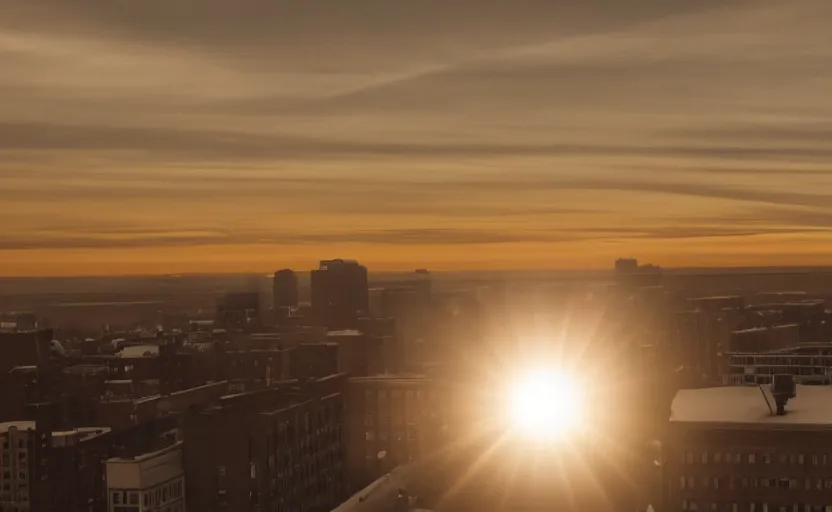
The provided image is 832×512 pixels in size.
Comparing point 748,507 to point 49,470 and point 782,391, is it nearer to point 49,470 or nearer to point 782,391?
point 782,391

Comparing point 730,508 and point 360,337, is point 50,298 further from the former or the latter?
point 730,508

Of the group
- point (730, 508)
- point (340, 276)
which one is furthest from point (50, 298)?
point (730, 508)

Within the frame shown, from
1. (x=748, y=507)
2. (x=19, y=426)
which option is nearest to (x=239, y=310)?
(x=19, y=426)

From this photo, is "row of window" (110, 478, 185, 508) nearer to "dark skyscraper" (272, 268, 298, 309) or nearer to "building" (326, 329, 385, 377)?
"building" (326, 329, 385, 377)

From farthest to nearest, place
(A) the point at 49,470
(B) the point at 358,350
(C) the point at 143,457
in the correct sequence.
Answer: (B) the point at 358,350, (A) the point at 49,470, (C) the point at 143,457

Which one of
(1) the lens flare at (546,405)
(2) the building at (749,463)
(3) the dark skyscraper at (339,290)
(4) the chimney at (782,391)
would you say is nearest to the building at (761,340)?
A: (1) the lens flare at (546,405)
